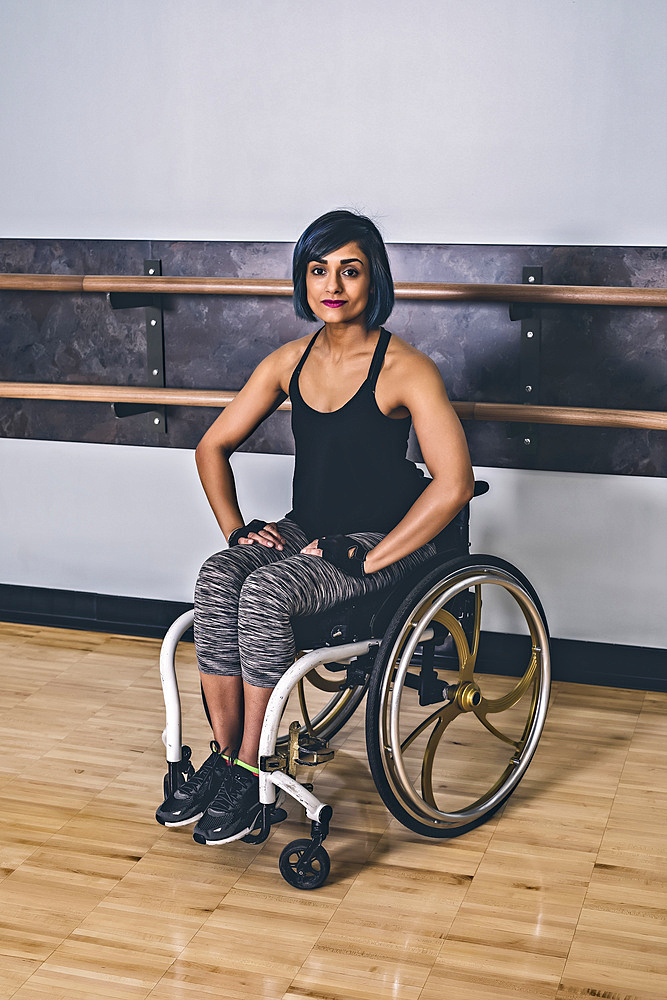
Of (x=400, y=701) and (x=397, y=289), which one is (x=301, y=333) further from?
(x=400, y=701)

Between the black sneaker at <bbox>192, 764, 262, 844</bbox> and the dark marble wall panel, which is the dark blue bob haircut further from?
the black sneaker at <bbox>192, 764, 262, 844</bbox>

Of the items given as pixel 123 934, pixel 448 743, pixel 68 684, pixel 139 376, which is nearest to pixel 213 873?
pixel 123 934

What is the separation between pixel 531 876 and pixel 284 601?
62cm

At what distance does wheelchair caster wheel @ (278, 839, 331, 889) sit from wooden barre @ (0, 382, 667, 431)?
3.58 feet

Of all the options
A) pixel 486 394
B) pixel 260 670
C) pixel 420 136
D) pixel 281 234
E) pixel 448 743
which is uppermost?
pixel 420 136

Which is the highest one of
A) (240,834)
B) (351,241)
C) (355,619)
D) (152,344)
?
(351,241)

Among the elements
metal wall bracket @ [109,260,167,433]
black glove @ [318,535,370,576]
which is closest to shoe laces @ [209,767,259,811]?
black glove @ [318,535,370,576]

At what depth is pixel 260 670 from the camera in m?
1.87

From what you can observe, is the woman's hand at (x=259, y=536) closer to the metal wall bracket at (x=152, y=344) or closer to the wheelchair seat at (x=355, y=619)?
the wheelchair seat at (x=355, y=619)

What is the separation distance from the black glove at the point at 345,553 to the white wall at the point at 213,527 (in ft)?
2.77

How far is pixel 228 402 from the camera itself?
2.73 meters

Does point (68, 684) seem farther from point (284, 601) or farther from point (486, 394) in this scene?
point (486, 394)

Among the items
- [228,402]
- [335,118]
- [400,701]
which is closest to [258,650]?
[400,701]

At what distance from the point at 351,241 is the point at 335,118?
31.0 inches
